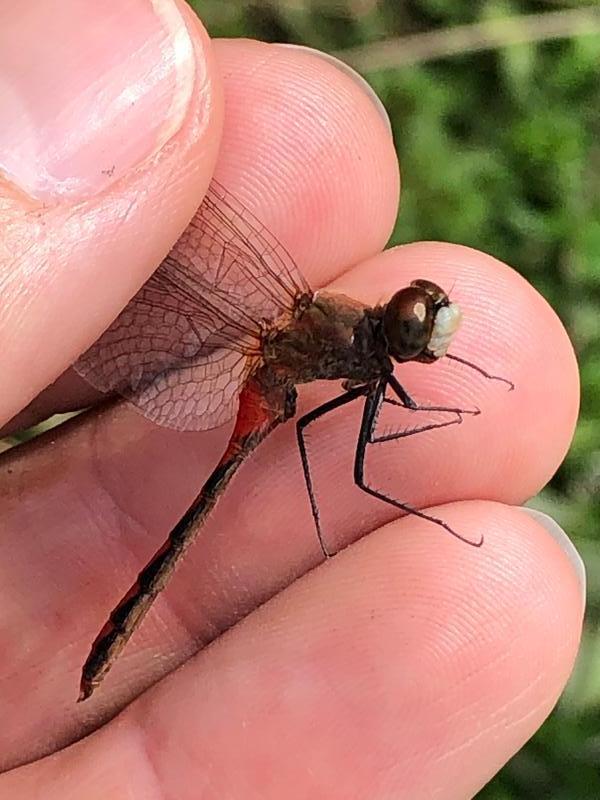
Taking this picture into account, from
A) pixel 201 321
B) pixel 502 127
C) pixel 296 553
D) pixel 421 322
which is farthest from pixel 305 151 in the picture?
pixel 502 127

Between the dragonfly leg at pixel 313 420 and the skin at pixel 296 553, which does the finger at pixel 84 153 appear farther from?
the dragonfly leg at pixel 313 420

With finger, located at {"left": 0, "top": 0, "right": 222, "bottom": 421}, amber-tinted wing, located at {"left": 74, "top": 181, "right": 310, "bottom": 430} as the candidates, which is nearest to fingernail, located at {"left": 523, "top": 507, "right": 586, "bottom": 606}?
amber-tinted wing, located at {"left": 74, "top": 181, "right": 310, "bottom": 430}

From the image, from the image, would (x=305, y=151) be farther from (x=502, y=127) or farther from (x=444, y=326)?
(x=502, y=127)

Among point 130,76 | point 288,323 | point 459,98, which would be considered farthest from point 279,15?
point 130,76

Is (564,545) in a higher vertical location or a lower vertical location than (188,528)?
lower

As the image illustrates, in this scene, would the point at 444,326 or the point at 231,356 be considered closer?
the point at 444,326

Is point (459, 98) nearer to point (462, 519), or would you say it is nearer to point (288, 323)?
point (288, 323)
